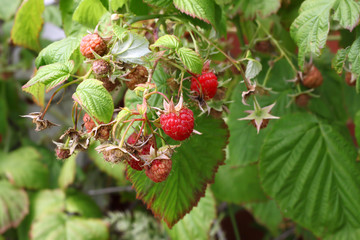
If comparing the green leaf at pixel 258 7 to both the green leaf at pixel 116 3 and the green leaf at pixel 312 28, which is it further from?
the green leaf at pixel 116 3

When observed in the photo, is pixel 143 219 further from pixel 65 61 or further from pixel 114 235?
pixel 65 61

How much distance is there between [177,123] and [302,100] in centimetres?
37

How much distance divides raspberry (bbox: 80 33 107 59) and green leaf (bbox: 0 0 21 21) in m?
0.88

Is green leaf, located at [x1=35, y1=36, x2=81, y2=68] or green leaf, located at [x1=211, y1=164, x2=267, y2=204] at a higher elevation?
green leaf, located at [x1=35, y1=36, x2=81, y2=68]

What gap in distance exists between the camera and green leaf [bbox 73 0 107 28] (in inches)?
19.8

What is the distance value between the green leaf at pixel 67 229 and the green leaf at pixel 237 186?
14.8 inches

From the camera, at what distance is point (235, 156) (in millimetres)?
725

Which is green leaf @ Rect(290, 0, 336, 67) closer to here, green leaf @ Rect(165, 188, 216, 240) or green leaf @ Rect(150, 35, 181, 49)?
green leaf @ Rect(150, 35, 181, 49)

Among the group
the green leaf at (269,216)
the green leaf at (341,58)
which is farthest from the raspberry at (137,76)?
the green leaf at (269,216)

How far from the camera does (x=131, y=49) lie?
0.40 m

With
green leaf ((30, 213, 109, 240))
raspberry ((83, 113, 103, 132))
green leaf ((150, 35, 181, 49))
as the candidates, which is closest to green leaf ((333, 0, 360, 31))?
green leaf ((150, 35, 181, 49))

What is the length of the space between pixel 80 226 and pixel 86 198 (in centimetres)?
22

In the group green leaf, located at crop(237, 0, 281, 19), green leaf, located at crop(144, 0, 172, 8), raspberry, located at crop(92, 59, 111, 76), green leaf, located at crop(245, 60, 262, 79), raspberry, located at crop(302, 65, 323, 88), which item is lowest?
raspberry, located at crop(302, 65, 323, 88)

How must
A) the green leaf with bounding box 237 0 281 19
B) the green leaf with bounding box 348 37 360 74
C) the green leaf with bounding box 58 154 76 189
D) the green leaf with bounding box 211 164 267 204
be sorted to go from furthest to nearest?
the green leaf with bounding box 58 154 76 189 → the green leaf with bounding box 211 164 267 204 → the green leaf with bounding box 237 0 281 19 → the green leaf with bounding box 348 37 360 74
